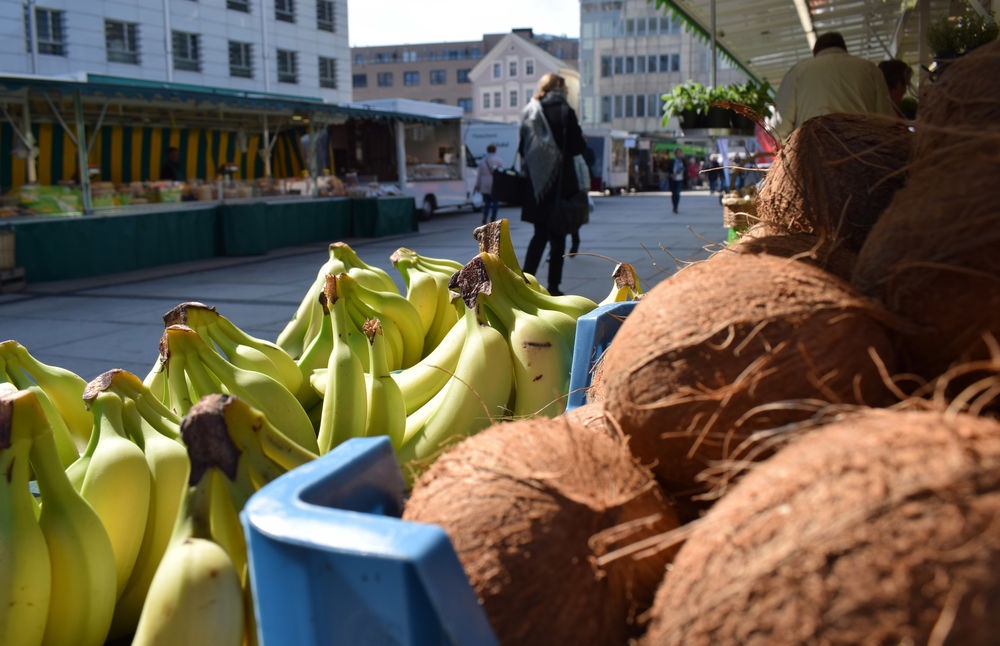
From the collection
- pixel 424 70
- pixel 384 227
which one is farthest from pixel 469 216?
pixel 424 70

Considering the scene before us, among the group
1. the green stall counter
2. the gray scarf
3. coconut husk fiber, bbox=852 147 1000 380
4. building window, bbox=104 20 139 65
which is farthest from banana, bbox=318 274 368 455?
building window, bbox=104 20 139 65

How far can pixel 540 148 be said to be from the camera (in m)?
7.14

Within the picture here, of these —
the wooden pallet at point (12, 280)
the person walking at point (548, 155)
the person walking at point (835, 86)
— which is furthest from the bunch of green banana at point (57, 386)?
the wooden pallet at point (12, 280)

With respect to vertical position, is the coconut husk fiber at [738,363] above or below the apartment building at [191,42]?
below

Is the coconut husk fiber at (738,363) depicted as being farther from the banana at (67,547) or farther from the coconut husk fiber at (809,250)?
the banana at (67,547)

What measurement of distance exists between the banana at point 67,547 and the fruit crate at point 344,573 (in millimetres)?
602

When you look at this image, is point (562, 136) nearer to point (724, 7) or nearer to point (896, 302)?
point (724, 7)

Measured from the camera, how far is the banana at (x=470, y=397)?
1956 mm

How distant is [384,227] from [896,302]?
16.5 m

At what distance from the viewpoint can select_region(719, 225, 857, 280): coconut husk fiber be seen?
139 cm

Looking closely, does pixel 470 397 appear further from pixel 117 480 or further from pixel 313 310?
pixel 313 310

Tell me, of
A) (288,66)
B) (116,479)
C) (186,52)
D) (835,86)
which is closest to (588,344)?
(116,479)

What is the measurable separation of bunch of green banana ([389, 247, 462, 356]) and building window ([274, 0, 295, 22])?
3260cm

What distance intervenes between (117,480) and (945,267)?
1561mm
